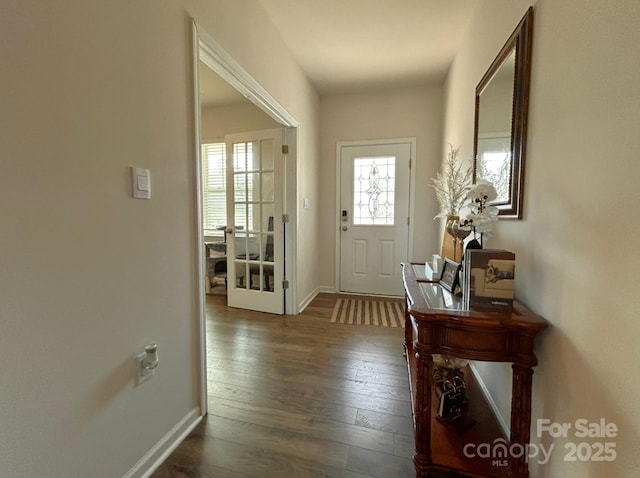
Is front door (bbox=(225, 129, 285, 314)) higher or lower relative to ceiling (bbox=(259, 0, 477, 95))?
lower

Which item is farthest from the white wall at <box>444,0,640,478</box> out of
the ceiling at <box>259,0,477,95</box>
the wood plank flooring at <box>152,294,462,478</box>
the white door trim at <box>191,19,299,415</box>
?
the white door trim at <box>191,19,299,415</box>

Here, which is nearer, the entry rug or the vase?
the vase

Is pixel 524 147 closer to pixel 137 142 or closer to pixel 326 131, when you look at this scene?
pixel 137 142

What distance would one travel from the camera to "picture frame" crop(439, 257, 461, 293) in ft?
4.84

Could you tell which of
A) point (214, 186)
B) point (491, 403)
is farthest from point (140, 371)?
point (214, 186)

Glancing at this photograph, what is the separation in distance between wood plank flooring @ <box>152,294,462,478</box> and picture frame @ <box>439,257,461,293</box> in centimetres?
76

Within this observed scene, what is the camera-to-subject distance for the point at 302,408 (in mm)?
1669

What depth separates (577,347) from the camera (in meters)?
0.94

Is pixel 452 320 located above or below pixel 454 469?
Result: above

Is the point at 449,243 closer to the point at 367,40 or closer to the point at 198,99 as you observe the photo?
the point at 198,99

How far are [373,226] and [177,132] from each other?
2.90m

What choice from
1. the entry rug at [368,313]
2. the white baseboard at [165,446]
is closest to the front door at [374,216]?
the entry rug at [368,313]

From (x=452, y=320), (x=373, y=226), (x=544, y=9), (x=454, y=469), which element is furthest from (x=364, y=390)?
(x=373, y=226)

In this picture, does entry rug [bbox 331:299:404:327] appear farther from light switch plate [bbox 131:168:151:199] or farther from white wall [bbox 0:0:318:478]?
light switch plate [bbox 131:168:151:199]
